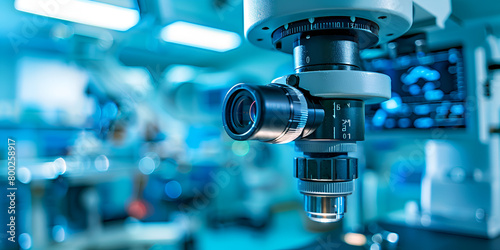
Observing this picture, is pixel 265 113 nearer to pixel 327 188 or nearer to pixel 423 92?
pixel 327 188

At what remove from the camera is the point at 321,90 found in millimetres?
397

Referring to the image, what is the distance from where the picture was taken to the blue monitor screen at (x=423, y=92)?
87 cm

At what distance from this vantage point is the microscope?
376 mm

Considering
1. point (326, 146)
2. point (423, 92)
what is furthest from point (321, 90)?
point (423, 92)

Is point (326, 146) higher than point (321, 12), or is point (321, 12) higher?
point (321, 12)

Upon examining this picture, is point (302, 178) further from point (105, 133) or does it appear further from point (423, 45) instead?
point (105, 133)

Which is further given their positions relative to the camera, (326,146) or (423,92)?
(423,92)

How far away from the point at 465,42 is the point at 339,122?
25.1 inches

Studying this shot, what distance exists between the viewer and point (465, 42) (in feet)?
2.78

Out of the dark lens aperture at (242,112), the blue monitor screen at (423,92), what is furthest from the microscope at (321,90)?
the blue monitor screen at (423,92)

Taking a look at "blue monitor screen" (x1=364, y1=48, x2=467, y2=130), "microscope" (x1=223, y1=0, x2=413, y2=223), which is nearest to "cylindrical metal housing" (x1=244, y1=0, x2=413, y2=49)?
"microscope" (x1=223, y1=0, x2=413, y2=223)

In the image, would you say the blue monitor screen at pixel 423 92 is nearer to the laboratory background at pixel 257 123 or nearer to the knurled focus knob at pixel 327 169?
the laboratory background at pixel 257 123

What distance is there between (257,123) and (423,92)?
76 centimetres

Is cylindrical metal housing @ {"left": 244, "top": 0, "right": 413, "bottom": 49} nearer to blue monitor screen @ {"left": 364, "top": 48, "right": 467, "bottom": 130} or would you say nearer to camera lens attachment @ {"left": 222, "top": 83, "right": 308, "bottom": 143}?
camera lens attachment @ {"left": 222, "top": 83, "right": 308, "bottom": 143}
